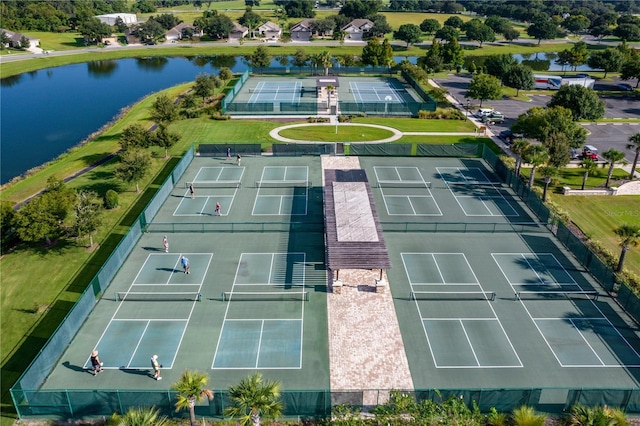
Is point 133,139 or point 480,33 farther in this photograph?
point 480,33

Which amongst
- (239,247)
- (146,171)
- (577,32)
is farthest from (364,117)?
(577,32)

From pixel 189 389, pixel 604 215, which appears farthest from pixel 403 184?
pixel 189 389

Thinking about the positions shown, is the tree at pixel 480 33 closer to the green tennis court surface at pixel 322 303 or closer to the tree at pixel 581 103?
the tree at pixel 581 103

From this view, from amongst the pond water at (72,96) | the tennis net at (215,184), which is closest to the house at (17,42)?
the pond water at (72,96)

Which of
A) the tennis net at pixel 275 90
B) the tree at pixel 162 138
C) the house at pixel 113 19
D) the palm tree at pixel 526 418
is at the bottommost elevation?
the palm tree at pixel 526 418

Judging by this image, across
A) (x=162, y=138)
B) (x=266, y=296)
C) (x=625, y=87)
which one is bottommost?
(x=266, y=296)

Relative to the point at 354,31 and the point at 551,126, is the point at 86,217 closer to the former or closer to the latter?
the point at 551,126
